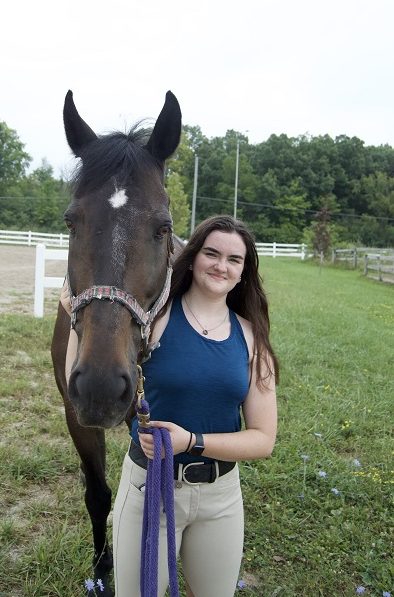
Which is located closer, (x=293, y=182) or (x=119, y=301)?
(x=119, y=301)

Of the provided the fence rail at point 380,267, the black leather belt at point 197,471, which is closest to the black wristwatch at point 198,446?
the black leather belt at point 197,471

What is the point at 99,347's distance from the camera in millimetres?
1416

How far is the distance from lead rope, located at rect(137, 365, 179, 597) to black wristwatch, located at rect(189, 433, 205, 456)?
10 centimetres

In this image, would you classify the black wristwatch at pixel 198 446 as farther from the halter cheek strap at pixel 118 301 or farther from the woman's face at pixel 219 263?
the woman's face at pixel 219 263

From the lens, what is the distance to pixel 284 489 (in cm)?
341

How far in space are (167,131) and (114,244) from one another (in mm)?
663

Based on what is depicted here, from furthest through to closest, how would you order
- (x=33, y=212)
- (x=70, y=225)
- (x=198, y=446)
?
(x=33, y=212) → (x=70, y=225) → (x=198, y=446)

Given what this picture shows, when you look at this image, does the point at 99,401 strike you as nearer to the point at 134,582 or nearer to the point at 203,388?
the point at 203,388

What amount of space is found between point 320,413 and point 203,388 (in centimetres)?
325

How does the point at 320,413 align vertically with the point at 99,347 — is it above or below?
below

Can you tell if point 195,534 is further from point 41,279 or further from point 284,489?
point 41,279

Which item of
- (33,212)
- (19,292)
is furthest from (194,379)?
(33,212)

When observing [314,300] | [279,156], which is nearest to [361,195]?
[279,156]

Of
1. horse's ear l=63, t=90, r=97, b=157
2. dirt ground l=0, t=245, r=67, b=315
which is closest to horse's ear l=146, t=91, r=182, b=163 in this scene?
horse's ear l=63, t=90, r=97, b=157
